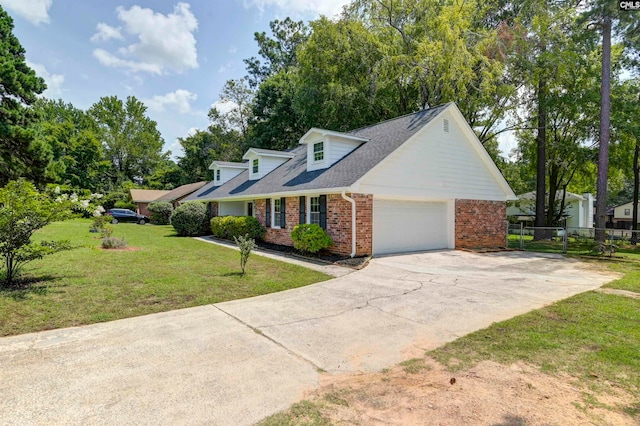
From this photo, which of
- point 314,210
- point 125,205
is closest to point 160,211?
point 125,205

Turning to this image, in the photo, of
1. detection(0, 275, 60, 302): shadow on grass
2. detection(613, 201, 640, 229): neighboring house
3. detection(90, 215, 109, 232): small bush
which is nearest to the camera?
detection(0, 275, 60, 302): shadow on grass

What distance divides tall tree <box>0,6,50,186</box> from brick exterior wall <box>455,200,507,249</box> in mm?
18628

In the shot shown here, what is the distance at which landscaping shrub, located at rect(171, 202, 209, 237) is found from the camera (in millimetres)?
20266

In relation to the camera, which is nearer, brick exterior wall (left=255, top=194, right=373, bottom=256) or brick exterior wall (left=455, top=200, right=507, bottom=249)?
brick exterior wall (left=255, top=194, right=373, bottom=256)

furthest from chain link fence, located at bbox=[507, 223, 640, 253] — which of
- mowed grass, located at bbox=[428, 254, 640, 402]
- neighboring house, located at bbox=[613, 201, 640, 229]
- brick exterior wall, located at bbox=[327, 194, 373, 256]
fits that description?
neighboring house, located at bbox=[613, 201, 640, 229]

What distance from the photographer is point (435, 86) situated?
19109 mm

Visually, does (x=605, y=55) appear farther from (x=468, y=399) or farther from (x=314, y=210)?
(x=468, y=399)

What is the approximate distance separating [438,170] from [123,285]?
11304 mm

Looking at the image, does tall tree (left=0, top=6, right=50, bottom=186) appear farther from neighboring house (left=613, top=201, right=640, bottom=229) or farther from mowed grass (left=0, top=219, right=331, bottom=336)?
neighboring house (left=613, top=201, right=640, bottom=229)

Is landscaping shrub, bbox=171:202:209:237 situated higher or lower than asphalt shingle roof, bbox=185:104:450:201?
lower

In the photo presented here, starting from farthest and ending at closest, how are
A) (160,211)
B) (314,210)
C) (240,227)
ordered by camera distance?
(160,211) → (240,227) → (314,210)

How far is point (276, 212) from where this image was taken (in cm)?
1552

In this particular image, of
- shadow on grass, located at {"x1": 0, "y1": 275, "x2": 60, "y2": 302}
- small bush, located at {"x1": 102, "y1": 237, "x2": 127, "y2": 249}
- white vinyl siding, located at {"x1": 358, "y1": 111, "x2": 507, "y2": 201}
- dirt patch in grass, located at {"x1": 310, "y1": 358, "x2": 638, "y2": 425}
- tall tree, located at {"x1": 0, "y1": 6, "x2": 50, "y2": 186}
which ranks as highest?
tall tree, located at {"x1": 0, "y1": 6, "x2": 50, "y2": 186}

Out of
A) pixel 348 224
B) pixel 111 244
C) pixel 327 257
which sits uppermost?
pixel 348 224
